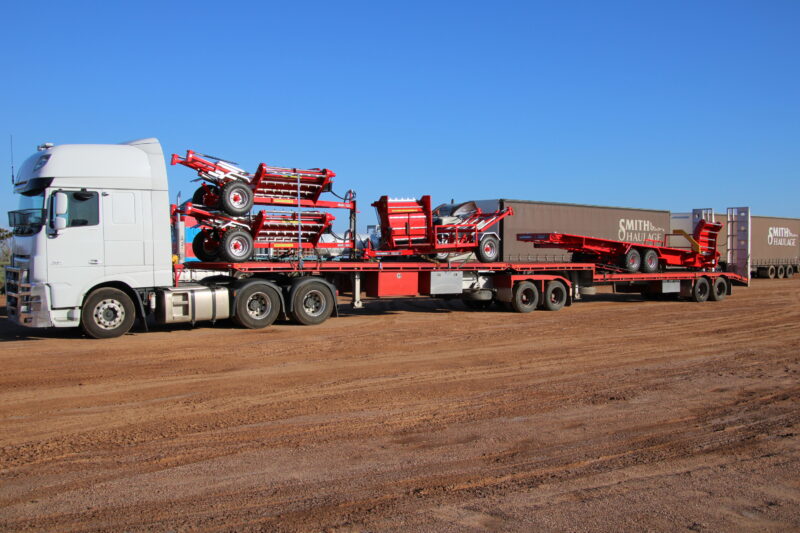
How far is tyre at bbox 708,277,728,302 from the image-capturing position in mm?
22453

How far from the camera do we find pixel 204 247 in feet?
49.0

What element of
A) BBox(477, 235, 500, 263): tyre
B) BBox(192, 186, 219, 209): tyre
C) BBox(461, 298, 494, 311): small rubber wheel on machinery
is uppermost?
BBox(192, 186, 219, 209): tyre

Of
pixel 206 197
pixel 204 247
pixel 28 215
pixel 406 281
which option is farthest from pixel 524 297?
pixel 28 215

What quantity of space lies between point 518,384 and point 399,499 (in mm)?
4259

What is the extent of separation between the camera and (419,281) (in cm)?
1653

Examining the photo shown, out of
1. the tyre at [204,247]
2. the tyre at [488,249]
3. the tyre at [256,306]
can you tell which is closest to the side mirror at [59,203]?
the tyre at [204,247]

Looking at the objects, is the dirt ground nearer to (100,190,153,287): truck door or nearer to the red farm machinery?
(100,190,153,287): truck door

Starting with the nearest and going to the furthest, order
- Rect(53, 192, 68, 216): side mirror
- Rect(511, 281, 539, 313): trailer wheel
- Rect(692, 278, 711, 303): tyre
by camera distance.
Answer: Rect(53, 192, 68, 216): side mirror
Rect(511, 281, 539, 313): trailer wheel
Rect(692, 278, 711, 303): tyre

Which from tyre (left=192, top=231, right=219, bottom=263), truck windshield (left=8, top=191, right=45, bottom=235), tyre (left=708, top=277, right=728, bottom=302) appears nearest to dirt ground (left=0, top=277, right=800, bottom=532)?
truck windshield (left=8, top=191, right=45, bottom=235)

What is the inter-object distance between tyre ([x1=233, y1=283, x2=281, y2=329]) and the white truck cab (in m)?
1.57

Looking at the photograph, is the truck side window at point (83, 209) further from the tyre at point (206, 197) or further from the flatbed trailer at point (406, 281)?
the tyre at point (206, 197)

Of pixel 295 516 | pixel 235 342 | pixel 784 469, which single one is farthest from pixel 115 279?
pixel 784 469

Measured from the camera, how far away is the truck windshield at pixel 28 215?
471 inches

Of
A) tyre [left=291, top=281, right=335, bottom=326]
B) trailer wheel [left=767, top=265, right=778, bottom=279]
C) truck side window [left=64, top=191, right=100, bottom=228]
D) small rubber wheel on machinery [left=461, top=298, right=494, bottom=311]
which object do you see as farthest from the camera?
trailer wheel [left=767, top=265, right=778, bottom=279]
